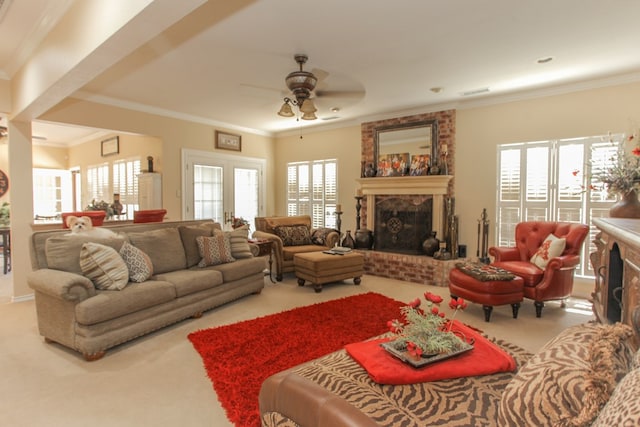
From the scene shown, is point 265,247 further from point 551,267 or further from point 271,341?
point 551,267

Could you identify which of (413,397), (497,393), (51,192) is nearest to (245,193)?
(51,192)

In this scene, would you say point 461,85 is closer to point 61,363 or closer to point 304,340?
point 304,340

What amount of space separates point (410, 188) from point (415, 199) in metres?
0.21

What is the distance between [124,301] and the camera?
9.20 ft

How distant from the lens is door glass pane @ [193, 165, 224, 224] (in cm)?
613

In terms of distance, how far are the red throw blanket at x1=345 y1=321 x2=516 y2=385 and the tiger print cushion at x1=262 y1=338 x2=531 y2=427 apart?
0.03 metres

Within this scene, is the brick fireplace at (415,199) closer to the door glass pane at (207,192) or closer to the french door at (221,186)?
the french door at (221,186)

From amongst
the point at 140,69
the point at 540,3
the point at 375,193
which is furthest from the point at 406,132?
the point at 140,69

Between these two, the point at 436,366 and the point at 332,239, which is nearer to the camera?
the point at 436,366

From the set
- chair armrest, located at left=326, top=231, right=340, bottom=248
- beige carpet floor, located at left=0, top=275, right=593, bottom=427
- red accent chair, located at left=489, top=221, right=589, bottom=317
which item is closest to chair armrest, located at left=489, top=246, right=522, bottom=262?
red accent chair, located at left=489, top=221, right=589, bottom=317

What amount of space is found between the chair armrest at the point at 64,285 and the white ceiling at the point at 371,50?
214 centimetres

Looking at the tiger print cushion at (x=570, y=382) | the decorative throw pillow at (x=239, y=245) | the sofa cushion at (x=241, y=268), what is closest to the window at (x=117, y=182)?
the decorative throw pillow at (x=239, y=245)

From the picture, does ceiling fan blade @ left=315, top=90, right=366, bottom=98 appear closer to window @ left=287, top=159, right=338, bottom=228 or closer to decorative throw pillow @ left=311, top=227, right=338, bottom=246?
window @ left=287, top=159, right=338, bottom=228

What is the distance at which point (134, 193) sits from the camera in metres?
6.42
